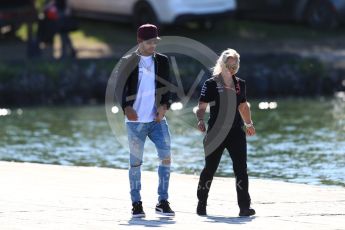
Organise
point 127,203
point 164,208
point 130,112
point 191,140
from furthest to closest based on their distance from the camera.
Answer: point 191,140
point 127,203
point 164,208
point 130,112

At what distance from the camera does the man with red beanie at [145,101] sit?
34.9 feet

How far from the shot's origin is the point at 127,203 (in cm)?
1145

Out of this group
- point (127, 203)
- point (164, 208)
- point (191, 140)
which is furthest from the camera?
point (191, 140)

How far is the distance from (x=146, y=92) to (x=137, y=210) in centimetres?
101

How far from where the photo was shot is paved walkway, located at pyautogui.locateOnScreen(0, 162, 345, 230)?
10203 mm

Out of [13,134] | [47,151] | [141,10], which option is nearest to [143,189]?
[47,151]

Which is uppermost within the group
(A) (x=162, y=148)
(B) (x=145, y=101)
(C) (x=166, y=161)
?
(B) (x=145, y=101)

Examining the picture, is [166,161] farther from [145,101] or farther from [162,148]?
[145,101]

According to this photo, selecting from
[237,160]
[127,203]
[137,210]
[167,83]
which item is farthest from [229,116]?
[127,203]

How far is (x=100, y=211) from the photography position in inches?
430

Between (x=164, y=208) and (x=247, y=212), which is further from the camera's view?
(x=164, y=208)

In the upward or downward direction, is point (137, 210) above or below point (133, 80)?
below

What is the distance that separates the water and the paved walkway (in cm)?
204

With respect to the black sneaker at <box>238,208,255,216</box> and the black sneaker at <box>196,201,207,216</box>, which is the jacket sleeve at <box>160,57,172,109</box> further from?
the black sneaker at <box>238,208,255,216</box>
